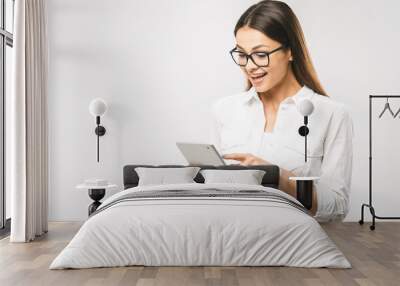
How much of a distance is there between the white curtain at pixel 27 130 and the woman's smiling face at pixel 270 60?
2494 mm

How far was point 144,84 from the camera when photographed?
24.5 feet

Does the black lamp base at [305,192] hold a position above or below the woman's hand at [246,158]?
below

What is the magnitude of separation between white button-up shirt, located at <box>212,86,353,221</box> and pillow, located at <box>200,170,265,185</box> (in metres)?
0.59

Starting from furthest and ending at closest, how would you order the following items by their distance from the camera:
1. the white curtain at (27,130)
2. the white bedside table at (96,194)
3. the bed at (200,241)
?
the white bedside table at (96,194) → the white curtain at (27,130) → the bed at (200,241)

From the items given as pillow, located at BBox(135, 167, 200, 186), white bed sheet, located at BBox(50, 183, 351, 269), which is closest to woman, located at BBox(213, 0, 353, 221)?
pillow, located at BBox(135, 167, 200, 186)

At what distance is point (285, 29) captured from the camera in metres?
7.42

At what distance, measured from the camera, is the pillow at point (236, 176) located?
668 centimetres

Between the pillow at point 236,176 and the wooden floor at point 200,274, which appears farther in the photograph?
the pillow at point 236,176

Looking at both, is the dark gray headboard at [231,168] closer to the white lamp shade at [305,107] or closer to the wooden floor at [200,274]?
the white lamp shade at [305,107]

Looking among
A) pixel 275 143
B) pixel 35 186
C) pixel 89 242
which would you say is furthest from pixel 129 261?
pixel 275 143

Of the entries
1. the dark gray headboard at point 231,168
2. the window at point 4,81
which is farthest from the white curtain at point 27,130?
the dark gray headboard at point 231,168

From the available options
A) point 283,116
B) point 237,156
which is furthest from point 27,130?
point 283,116

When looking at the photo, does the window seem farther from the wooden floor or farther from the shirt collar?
the shirt collar

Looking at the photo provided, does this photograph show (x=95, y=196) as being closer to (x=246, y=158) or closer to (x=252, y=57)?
(x=246, y=158)
